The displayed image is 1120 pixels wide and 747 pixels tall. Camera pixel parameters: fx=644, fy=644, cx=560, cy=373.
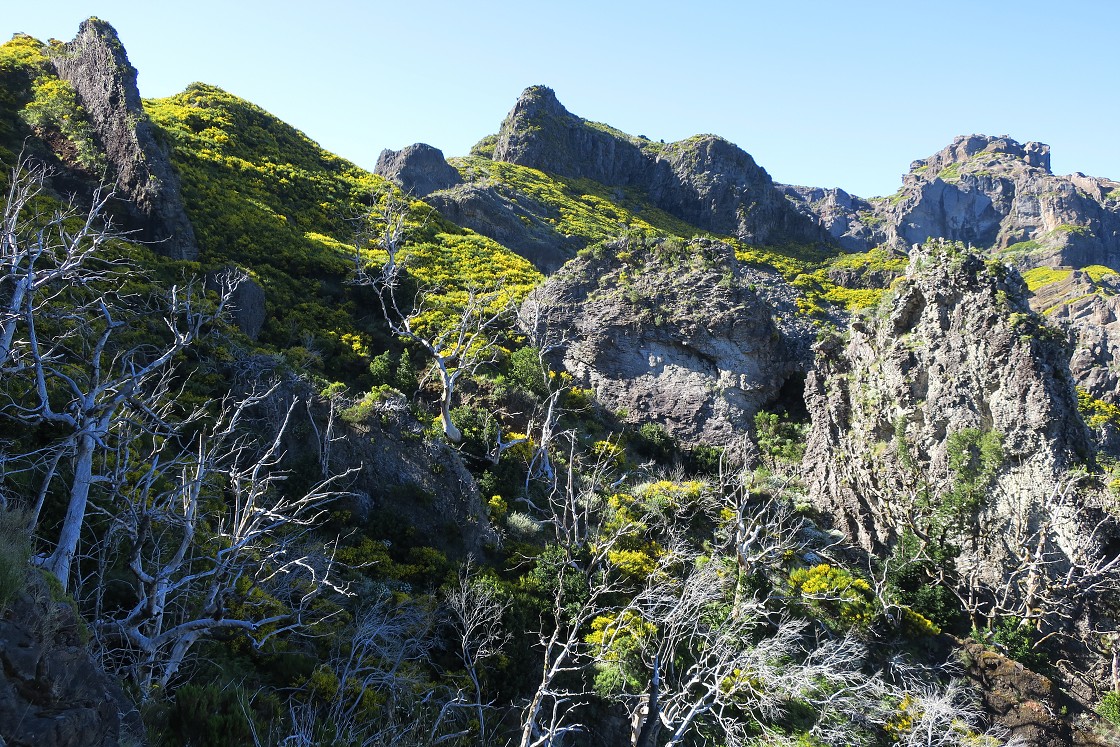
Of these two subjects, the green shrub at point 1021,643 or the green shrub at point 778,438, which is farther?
the green shrub at point 778,438

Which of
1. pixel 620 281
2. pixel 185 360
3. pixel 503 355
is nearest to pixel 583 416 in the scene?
pixel 503 355

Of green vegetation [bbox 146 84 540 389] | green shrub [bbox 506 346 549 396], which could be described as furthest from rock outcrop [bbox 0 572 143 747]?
green shrub [bbox 506 346 549 396]

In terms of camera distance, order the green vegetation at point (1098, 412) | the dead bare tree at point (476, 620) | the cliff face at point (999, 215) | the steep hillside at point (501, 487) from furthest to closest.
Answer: the cliff face at point (999, 215), the green vegetation at point (1098, 412), the dead bare tree at point (476, 620), the steep hillside at point (501, 487)

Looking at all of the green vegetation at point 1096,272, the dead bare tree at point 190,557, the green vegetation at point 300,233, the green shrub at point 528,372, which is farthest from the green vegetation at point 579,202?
the green vegetation at point 1096,272

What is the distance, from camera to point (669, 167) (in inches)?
2712

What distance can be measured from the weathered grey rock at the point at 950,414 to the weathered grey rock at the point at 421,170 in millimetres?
42239

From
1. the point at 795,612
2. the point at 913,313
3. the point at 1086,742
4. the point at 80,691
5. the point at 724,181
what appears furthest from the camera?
the point at 724,181

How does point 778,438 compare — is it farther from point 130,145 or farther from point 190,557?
point 130,145

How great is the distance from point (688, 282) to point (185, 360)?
21081mm

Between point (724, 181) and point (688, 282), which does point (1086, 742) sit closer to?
point (688, 282)

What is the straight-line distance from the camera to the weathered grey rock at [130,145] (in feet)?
83.9

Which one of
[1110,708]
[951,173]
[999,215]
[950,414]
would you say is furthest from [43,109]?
[951,173]

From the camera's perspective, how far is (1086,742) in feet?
51.3

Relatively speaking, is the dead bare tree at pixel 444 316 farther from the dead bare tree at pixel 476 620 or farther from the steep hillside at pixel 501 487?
the dead bare tree at pixel 476 620
